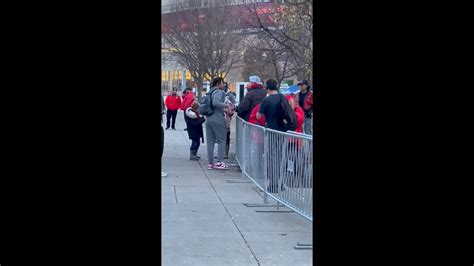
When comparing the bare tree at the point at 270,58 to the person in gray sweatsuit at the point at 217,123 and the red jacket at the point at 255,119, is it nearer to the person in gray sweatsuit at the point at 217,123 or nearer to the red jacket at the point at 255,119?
the person in gray sweatsuit at the point at 217,123

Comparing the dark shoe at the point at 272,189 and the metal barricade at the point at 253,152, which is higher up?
the metal barricade at the point at 253,152

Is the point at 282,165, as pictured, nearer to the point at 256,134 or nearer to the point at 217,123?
the point at 256,134

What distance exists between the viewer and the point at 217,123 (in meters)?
13.3

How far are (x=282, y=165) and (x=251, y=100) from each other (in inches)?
165

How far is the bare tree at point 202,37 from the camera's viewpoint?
70.2 feet

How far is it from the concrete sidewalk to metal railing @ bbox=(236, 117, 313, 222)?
0.92ft

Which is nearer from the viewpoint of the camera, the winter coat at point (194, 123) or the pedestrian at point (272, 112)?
the pedestrian at point (272, 112)

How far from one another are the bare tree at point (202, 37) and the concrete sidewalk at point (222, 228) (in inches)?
379

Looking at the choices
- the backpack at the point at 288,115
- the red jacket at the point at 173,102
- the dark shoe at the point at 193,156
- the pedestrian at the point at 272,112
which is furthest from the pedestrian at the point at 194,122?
the red jacket at the point at 173,102

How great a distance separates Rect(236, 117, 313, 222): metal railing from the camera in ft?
26.0

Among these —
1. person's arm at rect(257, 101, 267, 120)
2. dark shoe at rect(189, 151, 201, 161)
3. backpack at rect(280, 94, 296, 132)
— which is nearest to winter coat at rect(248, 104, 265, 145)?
person's arm at rect(257, 101, 267, 120)
